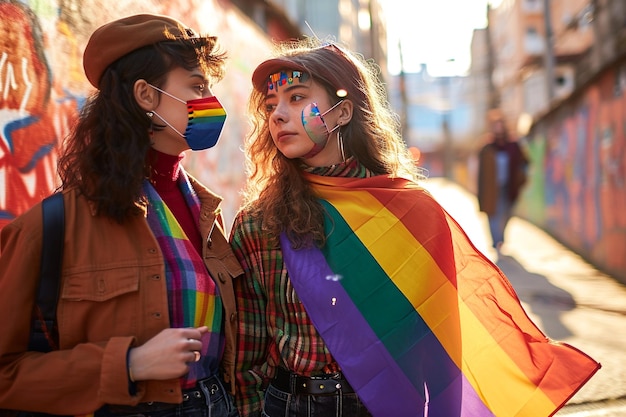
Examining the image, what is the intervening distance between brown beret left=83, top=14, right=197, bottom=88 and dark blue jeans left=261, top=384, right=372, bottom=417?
1214 mm

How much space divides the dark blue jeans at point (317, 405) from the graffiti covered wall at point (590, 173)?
21.5 ft

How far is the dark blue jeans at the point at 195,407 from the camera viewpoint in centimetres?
193

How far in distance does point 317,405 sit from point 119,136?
3.56 feet

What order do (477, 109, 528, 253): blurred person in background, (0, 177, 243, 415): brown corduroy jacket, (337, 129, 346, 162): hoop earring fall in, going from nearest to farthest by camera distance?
(0, 177, 243, 415): brown corduroy jacket
(337, 129, 346, 162): hoop earring
(477, 109, 528, 253): blurred person in background

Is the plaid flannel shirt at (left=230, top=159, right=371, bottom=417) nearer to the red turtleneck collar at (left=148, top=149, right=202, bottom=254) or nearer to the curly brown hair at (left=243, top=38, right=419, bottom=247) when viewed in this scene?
the curly brown hair at (left=243, top=38, right=419, bottom=247)

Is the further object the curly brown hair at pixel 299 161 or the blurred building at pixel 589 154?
the blurred building at pixel 589 154

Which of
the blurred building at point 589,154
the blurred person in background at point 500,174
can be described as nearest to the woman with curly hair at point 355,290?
the blurred building at point 589,154

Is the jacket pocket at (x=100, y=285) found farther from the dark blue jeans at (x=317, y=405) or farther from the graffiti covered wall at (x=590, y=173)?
the graffiti covered wall at (x=590, y=173)

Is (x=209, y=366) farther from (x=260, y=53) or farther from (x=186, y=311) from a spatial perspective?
(x=260, y=53)

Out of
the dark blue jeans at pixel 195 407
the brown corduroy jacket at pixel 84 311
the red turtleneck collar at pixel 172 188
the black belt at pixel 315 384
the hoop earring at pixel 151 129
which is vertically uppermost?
the hoop earring at pixel 151 129

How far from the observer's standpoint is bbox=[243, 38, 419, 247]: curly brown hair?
95.4 inches

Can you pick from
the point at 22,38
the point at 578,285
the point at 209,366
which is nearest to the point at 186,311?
the point at 209,366

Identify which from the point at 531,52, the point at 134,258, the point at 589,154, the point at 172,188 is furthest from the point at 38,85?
the point at 531,52

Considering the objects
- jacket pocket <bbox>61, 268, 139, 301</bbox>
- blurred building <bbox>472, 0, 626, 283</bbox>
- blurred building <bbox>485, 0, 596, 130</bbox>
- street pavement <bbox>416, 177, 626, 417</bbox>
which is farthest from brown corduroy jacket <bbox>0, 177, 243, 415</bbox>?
blurred building <bbox>485, 0, 596, 130</bbox>
